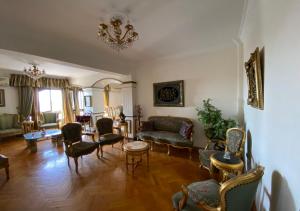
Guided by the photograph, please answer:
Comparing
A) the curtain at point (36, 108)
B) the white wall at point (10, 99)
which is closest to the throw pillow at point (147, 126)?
the curtain at point (36, 108)

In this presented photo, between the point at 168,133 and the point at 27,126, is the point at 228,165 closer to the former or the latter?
the point at 168,133

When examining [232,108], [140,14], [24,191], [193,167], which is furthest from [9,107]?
[232,108]

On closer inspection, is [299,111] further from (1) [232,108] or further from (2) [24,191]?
(2) [24,191]

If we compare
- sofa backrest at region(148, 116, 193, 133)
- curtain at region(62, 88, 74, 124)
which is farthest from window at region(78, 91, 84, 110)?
sofa backrest at region(148, 116, 193, 133)

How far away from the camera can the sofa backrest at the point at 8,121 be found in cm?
566

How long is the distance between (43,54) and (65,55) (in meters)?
0.46

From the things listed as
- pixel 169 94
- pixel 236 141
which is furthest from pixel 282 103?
pixel 169 94

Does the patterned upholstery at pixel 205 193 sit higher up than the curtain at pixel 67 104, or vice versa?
the curtain at pixel 67 104

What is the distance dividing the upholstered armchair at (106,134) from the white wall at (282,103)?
132 inches

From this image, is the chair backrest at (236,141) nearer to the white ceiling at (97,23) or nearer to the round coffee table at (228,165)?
the round coffee table at (228,165)

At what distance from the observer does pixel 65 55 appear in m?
3.34

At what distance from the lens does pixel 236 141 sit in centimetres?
267

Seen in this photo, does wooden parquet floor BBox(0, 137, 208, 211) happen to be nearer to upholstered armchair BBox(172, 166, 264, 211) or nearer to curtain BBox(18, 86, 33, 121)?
upholstered armchair BBox(172, 166, 264, 211)

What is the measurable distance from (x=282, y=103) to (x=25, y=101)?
8.29 metres
